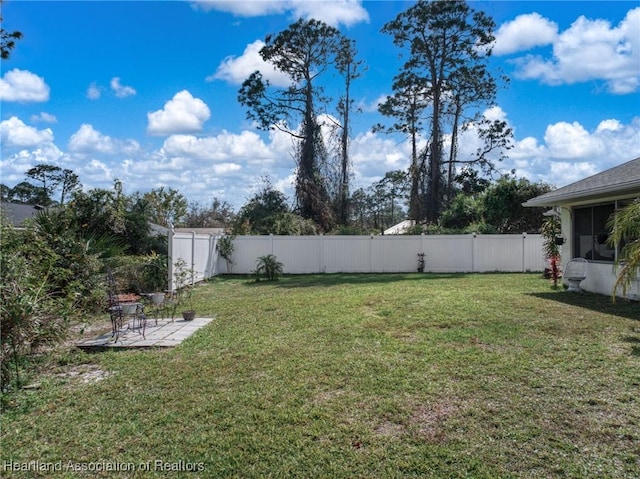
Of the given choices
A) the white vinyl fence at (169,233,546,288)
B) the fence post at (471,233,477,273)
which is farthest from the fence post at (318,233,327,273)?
the fence post at (471,233,477,273)

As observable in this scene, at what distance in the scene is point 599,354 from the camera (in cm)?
483

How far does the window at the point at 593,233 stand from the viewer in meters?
9.45

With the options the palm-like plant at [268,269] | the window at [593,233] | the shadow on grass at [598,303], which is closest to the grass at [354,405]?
the shadow on grass at [598,303]

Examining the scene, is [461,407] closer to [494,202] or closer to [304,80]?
[494,202]

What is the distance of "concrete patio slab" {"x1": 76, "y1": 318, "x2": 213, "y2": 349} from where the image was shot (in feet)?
18.4

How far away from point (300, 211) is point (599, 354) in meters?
17.5

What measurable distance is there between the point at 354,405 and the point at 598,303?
7046 mm

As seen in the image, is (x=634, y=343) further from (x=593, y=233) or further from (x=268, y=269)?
(x=268, y=269)

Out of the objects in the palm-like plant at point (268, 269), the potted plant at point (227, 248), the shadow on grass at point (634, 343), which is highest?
the potted plant at point (227, 248)

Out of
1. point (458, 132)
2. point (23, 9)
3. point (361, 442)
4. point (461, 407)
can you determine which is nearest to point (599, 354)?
point (461, 407)

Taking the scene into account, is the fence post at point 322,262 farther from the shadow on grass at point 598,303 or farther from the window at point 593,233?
the window at point 593,233

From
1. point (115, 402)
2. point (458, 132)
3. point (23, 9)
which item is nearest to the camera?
point (115, 402)

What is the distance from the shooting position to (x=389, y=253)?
16219mm

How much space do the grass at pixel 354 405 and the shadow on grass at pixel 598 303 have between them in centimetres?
86
